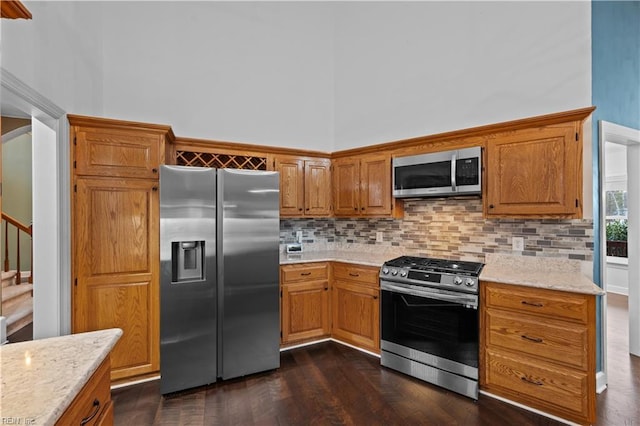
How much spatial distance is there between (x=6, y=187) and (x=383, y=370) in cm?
656

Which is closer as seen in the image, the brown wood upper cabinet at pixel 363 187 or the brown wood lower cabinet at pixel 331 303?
the brown wood lower cabinet at pixel 331 303

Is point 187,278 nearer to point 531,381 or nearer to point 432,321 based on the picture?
point 432,321

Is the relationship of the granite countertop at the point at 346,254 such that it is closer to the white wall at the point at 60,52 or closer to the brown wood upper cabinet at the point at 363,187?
the brown wood upper cabinet at the point at 363,187

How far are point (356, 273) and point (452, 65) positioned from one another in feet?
7.67

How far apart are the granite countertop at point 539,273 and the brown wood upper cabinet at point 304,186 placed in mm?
1926

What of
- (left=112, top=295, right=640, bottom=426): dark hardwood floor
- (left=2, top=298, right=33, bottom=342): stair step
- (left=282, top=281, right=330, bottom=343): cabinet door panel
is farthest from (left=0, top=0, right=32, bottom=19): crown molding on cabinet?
(left=2, top=298, right=33, bottom=342): stair step

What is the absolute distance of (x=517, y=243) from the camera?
3123 millimetres

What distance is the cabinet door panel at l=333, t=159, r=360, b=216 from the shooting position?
Answer: 4.10m

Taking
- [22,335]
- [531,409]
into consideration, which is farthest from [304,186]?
[22,335]

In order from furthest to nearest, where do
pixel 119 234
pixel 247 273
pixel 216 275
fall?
pixel 247 273, pixel 216 275, pixel 119 234

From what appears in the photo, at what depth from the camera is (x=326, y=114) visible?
15.7 feet

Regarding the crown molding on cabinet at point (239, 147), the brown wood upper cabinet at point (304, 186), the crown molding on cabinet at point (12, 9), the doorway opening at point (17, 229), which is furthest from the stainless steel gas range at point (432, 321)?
the doorway opening at point (17, 229)

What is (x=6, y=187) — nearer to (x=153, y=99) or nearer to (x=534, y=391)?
(x=153, y=99)

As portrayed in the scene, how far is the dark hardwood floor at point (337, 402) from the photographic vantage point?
247 centimetres
